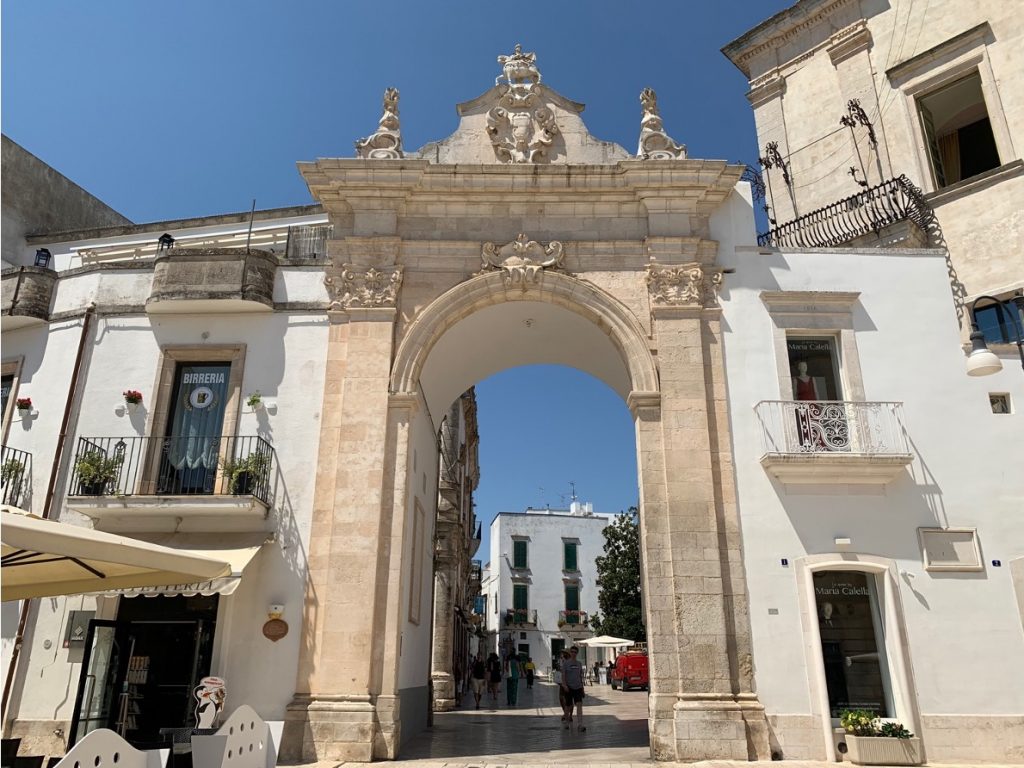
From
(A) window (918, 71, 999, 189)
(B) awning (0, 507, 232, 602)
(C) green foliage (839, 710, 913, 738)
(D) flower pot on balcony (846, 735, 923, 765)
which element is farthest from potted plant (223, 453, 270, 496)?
(A) window (918, 71, 999, 189)

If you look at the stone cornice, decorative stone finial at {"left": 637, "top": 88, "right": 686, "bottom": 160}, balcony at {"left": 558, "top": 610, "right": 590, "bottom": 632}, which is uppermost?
the stone cornice

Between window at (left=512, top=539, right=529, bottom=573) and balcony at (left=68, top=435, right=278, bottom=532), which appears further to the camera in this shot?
window at (left=512, top=539, right=529, bottom=573)

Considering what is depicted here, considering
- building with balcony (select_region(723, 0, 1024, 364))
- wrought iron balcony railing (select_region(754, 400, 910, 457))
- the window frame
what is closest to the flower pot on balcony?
wrought iron balcony railing (select_region(754, 400, 910, 457))

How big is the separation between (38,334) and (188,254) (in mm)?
2907

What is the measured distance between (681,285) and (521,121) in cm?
406

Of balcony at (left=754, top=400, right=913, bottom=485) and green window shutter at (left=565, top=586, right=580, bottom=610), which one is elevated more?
green window shutter at (left=565, top=586, right=580, bottom=610)

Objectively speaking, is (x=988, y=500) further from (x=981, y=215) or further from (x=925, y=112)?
(x=925, y=112)

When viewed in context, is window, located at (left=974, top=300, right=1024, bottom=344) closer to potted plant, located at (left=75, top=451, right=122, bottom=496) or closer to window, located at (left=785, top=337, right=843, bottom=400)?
window, located at (left=785, top=337, right=843, bottom=400)

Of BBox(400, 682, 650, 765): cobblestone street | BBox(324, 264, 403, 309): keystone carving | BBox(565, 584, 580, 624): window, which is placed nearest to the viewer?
BBox(400, 682, 650, 765): cobblestone street

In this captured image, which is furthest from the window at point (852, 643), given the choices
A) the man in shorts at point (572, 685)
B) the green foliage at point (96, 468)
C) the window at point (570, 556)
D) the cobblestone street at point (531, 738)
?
the window at point (570, 556)

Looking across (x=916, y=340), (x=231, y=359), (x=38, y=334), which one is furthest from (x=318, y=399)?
(x=916, y=340)

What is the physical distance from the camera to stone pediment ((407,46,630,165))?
12859 millimetres

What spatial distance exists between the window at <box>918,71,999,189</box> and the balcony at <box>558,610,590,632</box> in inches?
1451

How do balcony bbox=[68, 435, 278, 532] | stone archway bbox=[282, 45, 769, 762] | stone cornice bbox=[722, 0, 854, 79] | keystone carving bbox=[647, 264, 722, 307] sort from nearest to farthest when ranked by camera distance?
stone archway bbox=[282, 45, 769, 762] → balcony bbox=[68, 435, 278, 532] → keystone carving bbox=[647, 264, 722, 307] → stone cornice bbox=[722, 0, 854, 79]
